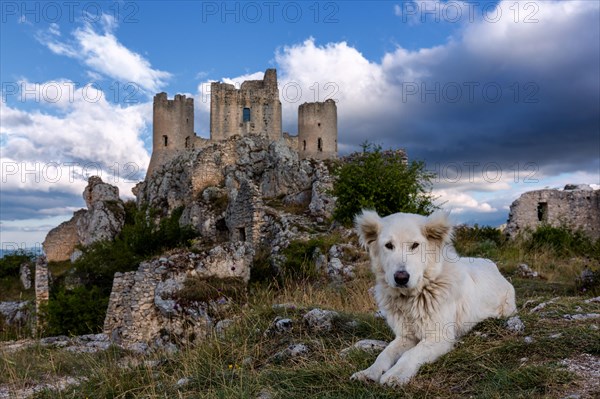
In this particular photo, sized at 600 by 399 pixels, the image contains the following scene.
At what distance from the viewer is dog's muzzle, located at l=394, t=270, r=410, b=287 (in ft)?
11.3

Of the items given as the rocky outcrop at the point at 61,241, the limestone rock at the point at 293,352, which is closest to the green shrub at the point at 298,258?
the limestone rock at the point at 293,352

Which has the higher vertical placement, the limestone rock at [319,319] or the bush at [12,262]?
the limestone rock at [319,319]

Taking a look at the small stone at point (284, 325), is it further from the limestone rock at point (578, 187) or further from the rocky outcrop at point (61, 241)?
the rocky outcrop at point (61, 241)

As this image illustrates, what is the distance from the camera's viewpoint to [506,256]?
12945 millimetres

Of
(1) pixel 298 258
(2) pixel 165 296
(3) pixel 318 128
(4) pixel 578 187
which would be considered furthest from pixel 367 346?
(3) pixel 318 128

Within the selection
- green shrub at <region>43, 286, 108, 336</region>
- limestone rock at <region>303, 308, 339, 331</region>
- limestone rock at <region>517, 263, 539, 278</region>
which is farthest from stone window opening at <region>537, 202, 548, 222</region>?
limestone rock at <region>303, 308, 339, 331</region>

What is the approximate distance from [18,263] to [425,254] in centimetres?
3395

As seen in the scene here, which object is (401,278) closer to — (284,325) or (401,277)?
(401,277)

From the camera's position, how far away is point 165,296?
1157 centimetres

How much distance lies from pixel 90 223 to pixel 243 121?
17.7 meters

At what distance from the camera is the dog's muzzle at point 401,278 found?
344 cm

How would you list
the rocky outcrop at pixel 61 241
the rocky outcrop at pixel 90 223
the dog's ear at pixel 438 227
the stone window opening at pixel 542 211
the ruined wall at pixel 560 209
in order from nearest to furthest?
the dog's ear at pixel 438 227 < the ruined wall at pixel 560 209 < the stone window opening at pixel 542 211 < the rocky outcrop at pixel 90 223 < the rocky outcrop at pixel 61 241

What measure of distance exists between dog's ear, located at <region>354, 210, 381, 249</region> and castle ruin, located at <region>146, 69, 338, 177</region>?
41.7m

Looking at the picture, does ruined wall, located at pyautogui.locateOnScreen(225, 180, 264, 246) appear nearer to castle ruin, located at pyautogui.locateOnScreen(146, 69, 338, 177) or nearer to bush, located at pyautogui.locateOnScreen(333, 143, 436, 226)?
bush, located at pyautogui.locateOnScreen(333, 143, 436, 226)
